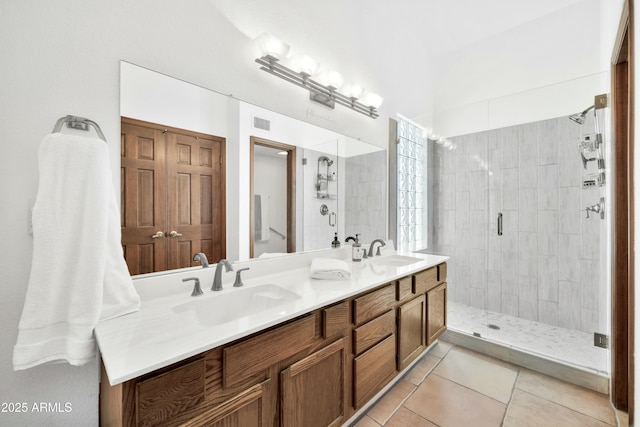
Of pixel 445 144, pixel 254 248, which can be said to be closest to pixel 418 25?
pixel 445 144

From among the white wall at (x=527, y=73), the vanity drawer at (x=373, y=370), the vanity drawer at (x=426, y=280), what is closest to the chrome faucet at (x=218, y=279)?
the vanity drawer at (x=373, y=370)

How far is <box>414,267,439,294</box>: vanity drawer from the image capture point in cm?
190

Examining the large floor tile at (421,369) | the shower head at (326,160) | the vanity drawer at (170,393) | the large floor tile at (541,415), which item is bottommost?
the large floor tile at (541,415)

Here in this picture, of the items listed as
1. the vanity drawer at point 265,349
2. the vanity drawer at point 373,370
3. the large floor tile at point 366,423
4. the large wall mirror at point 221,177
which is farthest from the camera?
the large floor tile at point 366,423

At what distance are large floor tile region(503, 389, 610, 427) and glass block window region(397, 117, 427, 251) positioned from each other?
1448 millimetres

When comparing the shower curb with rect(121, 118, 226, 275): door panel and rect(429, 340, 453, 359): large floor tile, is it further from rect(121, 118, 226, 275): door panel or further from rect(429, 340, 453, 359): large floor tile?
rect(121, 118, 226, 275): door panel

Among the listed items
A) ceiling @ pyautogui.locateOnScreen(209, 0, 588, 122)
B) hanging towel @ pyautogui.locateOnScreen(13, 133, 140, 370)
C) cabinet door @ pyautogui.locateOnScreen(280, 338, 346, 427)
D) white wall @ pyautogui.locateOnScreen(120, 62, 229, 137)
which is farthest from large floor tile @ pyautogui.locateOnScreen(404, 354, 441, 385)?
ceiling @ pyautogui.locateOnScreen(209, 0, 588, 122)

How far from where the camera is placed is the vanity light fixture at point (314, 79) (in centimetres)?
154

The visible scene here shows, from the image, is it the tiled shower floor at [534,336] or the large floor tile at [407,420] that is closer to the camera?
the large floor tile at [407,420]

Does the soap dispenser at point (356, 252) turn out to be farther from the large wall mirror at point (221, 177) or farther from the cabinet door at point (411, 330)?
the cabinet door at point (411, 330)

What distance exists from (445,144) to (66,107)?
330cm

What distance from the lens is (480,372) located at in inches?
80.2

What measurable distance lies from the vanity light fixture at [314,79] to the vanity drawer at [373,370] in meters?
1.68

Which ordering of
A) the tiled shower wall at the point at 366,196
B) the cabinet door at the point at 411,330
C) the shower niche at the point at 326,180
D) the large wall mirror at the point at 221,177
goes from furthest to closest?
the tiled shower wall at the point at 366,196, the shower niche at the point at 326,180, the cabinet door at the point at 411,330, the large wall mirror at the point at 221,177
